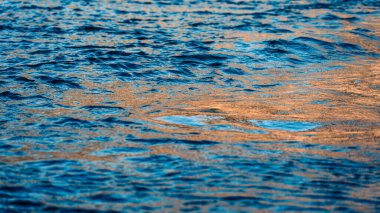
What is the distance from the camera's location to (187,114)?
8.37 meters

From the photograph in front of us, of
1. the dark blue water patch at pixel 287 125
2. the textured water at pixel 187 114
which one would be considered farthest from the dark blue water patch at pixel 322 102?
the dark blue water patch at pixel 287 125

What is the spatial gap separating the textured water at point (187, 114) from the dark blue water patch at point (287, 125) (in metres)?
0.04

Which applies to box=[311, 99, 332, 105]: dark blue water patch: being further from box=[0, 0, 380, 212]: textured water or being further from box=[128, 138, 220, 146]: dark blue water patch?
box=[128, 138, 220, 146]: dark blue water patch

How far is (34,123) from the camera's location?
7.80 metres

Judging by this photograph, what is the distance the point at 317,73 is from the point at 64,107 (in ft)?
14.1

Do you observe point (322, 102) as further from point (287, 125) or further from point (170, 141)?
point (170, 141)

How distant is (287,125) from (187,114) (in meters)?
1.23

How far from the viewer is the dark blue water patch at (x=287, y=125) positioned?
779 centimetres

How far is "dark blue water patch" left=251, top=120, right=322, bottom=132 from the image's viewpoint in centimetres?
779

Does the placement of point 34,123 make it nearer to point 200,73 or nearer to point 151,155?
point 151,155

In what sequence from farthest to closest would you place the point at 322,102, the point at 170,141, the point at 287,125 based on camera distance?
the point at 322,102
the point at 287,125
the point at 170,141

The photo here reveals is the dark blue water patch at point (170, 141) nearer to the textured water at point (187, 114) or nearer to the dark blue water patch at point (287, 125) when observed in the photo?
the textured water at point (187, 114)

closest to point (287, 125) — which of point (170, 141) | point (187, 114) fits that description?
point (187, 114)

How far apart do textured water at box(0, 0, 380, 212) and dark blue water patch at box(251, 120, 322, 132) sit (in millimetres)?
41
